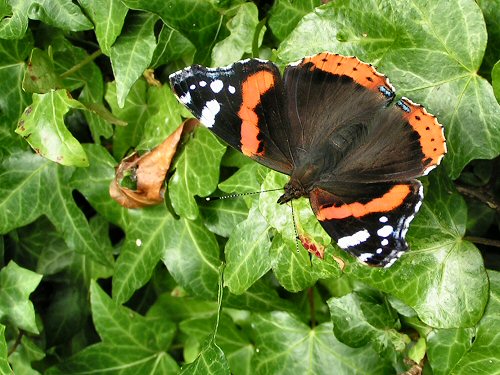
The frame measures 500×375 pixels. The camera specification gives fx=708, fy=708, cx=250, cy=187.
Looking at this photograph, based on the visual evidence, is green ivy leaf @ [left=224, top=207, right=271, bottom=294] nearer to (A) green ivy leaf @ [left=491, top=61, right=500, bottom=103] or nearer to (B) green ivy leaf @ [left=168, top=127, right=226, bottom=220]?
(B) green ivy leaf @ [left=168, top=127, right=226, bottom=220]

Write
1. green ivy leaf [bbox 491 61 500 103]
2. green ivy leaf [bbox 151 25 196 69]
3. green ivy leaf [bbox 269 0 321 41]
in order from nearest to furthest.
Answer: green ivy leaf [bbox 491 61 500 103]
green ivy leaf [bbox 269 0 321 41]
green ivy leaf [bbox 151 25 196 69]

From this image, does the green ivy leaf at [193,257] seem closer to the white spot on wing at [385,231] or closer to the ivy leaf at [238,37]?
the ivy leaf at [238,37]

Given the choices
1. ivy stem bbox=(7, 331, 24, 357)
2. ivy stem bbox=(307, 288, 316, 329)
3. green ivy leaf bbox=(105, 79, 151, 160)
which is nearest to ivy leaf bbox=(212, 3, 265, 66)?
green ivy leaf bbox=(105, 79, 151, 160)

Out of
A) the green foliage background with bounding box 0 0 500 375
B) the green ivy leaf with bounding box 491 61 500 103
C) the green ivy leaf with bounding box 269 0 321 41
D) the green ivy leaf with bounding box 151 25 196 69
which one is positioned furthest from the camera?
the green ivy leaf with bounding box 151 25 196 69

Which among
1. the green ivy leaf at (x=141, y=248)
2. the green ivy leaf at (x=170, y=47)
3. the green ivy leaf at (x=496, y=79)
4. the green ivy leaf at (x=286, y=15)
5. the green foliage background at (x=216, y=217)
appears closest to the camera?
the green ivy leaf at (x=496, y=79)

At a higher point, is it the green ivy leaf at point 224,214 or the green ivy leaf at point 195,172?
the green ivy leaf at point 195,172

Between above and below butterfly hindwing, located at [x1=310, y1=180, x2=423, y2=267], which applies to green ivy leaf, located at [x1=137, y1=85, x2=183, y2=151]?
below

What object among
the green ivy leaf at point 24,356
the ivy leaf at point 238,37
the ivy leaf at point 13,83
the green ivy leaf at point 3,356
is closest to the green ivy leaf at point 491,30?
the ivy leaf at point 238,37

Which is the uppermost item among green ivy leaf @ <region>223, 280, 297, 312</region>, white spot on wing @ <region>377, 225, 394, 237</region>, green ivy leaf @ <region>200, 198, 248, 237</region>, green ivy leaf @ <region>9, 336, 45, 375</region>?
white spot on wing @ <region>377, 225, 394, 237</region>
